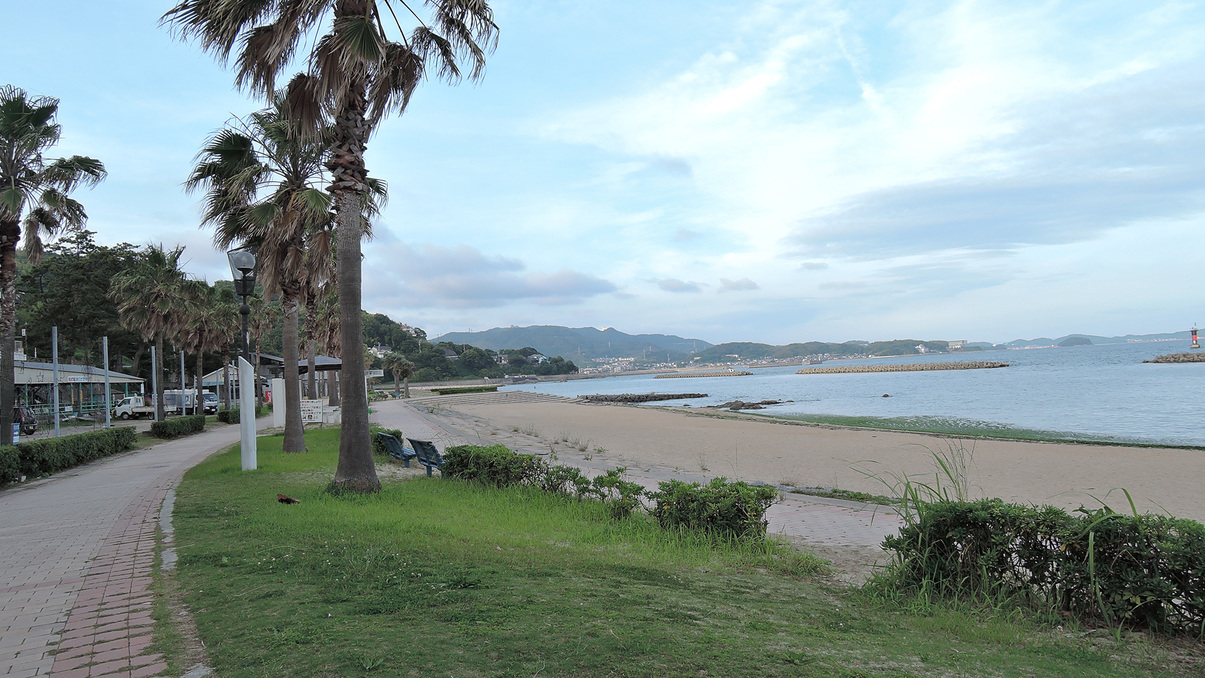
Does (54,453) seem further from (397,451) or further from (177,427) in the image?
(177,427)

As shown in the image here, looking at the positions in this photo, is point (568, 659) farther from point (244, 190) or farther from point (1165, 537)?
point (244, 190)

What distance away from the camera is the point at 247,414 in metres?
11.8

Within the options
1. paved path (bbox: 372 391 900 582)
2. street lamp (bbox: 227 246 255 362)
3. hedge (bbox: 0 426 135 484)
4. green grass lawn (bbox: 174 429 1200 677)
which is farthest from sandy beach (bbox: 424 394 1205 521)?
hedge (bbox: 0 426 135 484)

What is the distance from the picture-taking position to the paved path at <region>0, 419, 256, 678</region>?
3678mm

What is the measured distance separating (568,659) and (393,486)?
744 centimetres

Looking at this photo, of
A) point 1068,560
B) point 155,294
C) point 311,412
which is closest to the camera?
point 1068,560

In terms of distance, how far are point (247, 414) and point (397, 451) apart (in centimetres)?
316

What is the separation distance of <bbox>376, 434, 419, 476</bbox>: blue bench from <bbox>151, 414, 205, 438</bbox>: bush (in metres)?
14.2

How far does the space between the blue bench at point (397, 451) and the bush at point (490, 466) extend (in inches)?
127

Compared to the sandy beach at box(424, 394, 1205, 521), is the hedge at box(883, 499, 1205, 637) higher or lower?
higher

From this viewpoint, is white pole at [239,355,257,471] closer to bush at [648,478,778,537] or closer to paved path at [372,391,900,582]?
paved path at [372,391,900,582]

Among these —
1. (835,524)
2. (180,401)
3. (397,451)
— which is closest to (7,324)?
(397,451)

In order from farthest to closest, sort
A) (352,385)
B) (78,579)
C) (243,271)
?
1. (243,271)
2. (352,385)
3. (78,579)

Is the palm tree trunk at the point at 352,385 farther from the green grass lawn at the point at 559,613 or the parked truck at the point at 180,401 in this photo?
the parked truck at the point at 180,401
